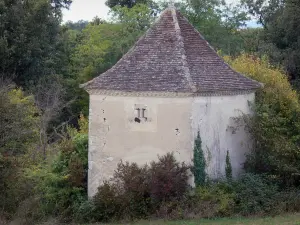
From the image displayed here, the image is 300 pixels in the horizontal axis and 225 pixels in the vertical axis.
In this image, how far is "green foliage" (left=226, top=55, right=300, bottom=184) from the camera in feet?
69.7

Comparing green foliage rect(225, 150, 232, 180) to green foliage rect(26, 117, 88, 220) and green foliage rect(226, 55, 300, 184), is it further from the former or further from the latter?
green foliage rect(26, 117, 88, 220)

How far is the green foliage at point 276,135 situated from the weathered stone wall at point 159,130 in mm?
693

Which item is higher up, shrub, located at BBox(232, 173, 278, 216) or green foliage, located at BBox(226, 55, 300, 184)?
green foliage, located at BBox(226, 55, 300, 184)

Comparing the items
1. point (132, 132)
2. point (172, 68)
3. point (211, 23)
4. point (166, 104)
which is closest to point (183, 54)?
point (172, 68)

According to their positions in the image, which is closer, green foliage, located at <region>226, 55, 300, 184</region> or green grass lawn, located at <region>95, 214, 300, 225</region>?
green grass lawn, located at <region>95, 214, 300, 225</region>

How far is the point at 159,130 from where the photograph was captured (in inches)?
805

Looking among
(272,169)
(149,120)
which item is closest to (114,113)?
(149,120)

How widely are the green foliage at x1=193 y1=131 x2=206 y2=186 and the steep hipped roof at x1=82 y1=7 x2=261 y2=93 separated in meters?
1.87

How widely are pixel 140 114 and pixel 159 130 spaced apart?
0.92 meters

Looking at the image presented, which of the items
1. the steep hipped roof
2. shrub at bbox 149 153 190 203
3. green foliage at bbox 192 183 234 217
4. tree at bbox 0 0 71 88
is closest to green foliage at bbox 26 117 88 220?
the steep hipped roof

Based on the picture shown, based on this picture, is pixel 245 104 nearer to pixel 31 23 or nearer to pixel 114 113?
pixel 114 113

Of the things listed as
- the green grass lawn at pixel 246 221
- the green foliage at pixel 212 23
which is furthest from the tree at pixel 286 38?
the green grass lawn at pixel 246 221

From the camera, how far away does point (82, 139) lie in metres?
23.3

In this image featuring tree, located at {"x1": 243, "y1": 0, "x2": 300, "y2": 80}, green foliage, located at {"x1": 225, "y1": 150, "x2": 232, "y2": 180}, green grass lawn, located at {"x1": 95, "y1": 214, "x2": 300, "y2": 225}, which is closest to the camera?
green grass lawn, located at {"x1": 95, "y1": 214, "x2": 300, "y2": 225}
